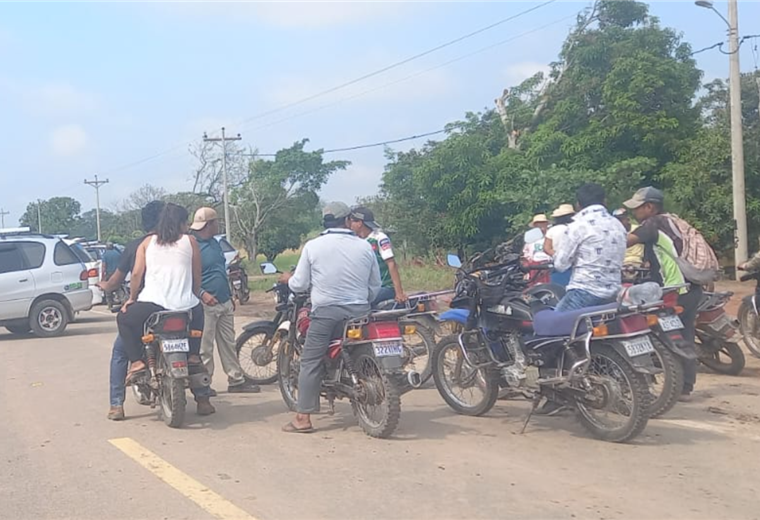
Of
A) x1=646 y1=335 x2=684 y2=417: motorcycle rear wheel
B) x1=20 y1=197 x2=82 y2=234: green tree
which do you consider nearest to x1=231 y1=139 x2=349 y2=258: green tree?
x1=20 y1=197 x2=82 y2=234: green tree

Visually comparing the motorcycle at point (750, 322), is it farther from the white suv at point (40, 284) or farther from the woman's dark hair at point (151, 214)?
the white suv at point (40, 284)

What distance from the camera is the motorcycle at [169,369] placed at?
659 centimetres

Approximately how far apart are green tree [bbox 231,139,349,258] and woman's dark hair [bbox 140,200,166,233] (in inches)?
1525

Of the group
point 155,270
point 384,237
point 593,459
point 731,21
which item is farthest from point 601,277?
point 731,21

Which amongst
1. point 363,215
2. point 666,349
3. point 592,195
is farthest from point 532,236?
point 363,215

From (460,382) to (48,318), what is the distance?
31.9 feet

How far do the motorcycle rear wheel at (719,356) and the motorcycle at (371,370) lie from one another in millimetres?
3596

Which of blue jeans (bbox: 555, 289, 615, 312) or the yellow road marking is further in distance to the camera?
blue jeans (bbox: 555, 289, 615, 312)

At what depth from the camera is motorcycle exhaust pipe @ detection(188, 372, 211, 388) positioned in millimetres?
6891

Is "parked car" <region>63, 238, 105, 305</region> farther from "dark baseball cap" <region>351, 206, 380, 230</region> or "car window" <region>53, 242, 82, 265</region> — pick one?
"dark baseball cap" <region>351, 206, 380, 230</region>

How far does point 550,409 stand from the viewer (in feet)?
21.3

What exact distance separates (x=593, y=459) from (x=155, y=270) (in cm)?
372

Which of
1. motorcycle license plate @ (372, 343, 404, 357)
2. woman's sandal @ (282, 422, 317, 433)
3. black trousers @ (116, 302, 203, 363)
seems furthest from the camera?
black trousers @ (116, 302, 203, 363)

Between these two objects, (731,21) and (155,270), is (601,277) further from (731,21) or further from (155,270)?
(731,21)
